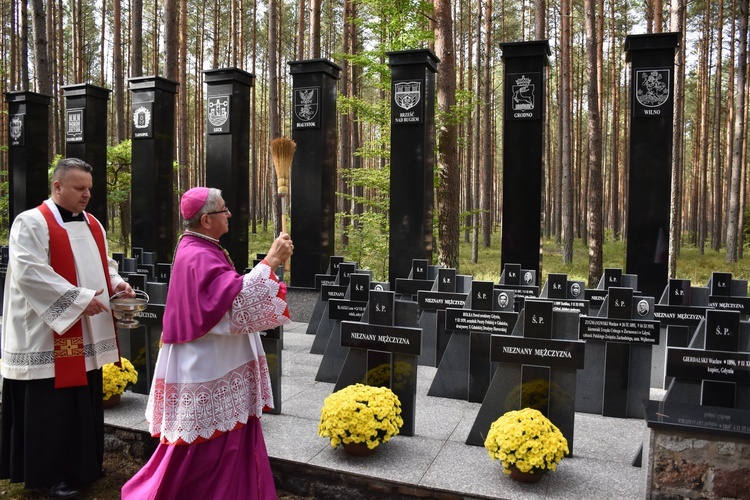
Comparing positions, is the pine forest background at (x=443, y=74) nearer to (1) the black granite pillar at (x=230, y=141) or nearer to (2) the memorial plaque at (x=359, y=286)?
(1) the black granite pillar at (x=230, y=141)

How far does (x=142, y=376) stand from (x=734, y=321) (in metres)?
5.31

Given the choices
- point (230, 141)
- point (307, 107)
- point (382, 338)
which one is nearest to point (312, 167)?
point (307, 107)

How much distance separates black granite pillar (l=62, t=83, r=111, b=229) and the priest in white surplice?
1109cm

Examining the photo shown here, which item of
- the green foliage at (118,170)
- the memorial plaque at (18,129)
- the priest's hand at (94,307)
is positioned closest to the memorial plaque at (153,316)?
the priest's hand at (94,307)

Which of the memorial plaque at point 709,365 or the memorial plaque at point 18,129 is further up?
the memorial plaque at point 18,129

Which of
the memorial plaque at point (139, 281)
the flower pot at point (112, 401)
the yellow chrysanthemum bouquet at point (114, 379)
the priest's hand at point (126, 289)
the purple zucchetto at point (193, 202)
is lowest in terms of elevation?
the flower pot at point (112, 401)

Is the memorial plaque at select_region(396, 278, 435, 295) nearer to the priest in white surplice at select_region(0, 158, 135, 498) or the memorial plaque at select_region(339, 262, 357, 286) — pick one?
the memorial plaque at select_region(339, 262, 357, 286)

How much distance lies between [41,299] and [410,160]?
8285 mm

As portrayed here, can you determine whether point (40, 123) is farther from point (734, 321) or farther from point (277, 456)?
point (734, 321)

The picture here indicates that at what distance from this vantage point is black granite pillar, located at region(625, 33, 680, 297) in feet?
32.9

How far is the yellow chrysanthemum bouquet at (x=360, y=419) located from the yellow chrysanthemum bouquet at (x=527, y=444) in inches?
30.5

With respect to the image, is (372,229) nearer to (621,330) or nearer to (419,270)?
(419,270)

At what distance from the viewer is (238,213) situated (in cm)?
1338

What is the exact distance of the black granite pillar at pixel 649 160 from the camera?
32.9 feet
